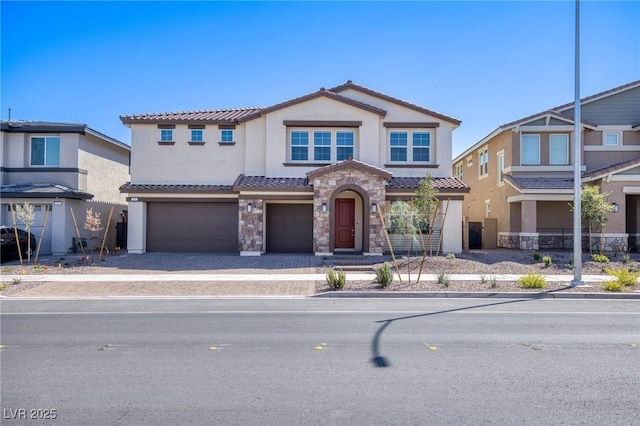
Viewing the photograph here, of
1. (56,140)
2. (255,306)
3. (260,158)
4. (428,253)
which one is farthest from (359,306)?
(56,140)

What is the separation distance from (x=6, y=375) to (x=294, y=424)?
13.1 feet

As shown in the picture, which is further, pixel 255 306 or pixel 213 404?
pixel 255 306

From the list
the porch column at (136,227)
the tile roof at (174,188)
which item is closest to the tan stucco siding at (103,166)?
the tile roof at (174,188)

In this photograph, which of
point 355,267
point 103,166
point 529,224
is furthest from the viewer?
point 103,166

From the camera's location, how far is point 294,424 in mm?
4484

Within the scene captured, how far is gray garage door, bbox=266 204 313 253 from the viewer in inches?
891

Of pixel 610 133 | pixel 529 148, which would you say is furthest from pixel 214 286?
pixel 610 133

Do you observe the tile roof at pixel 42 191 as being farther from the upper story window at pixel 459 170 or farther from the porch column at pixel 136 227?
the upper story window at pixel 459 170

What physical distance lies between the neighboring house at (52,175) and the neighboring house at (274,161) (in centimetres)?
276

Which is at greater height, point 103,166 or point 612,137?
point 612,137

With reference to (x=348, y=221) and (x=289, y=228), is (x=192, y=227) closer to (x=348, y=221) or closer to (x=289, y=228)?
(x=289, y=228)

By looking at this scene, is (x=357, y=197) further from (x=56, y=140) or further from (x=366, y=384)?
(x=366, y=384)

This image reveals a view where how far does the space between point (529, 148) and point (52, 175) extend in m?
25.0

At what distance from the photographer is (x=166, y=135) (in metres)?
23.0
